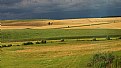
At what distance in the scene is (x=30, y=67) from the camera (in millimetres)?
28969

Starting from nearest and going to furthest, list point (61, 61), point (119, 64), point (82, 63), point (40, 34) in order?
point (119, 64), point (82, 63), point (61, 61), point (40, 34)

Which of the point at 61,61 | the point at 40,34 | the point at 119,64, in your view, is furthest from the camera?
the point at 40,34

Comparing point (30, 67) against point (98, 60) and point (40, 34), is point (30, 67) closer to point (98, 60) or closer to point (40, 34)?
point (98, 60)

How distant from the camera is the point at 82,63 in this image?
27.8 m

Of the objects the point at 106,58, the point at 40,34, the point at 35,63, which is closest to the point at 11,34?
the point at 40,34

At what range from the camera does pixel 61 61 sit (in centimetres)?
2984

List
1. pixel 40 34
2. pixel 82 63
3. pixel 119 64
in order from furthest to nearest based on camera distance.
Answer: pixel 40 34 < pixel 82 63 < pixel 119 64

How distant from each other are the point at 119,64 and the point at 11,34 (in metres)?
71.3

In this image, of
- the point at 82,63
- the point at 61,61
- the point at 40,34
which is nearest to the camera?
the point at 82,63

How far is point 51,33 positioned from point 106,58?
68174 mm

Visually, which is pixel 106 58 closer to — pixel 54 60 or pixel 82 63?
pixel 82 63

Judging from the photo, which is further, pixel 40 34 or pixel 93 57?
pixel 40 34

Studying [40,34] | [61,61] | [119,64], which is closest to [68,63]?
[61,61]

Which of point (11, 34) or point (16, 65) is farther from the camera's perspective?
point (11, 34)
